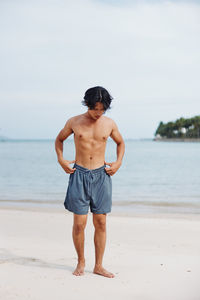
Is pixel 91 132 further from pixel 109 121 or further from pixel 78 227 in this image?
pixel 78 227

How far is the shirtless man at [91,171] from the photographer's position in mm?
3891

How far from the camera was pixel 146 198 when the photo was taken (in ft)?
42.2

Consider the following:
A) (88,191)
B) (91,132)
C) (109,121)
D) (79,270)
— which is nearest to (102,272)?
(79,270)

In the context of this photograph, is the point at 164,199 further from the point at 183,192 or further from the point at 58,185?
the point at 58,185

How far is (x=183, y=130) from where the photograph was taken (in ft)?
412

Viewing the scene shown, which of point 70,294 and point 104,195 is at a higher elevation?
point 104,195

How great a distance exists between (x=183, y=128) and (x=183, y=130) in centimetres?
67

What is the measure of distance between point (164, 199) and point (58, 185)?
5.84 m

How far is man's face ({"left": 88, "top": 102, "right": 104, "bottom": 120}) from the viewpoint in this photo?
3838 millimetres

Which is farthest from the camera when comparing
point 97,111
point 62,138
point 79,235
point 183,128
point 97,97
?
point 183,128

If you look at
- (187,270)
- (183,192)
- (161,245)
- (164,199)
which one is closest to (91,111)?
(187,270)

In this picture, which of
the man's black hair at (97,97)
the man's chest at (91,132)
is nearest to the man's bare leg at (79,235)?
the man's chest at (91,132)

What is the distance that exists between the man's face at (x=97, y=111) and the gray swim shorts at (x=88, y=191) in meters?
0.50

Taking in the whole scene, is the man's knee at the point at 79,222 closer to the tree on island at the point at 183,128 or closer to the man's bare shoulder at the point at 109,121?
the man's bare shoulder at the point at 109,121
